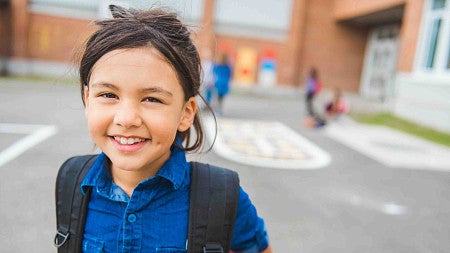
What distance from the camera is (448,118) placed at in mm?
10164

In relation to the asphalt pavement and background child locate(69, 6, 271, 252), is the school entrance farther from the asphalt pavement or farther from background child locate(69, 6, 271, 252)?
background child locate(69, 6, 271, 252)

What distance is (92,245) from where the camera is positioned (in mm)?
1294

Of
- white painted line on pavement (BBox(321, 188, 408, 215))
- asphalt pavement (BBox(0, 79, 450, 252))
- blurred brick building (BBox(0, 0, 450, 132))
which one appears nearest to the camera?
asphalt pavement (BBox(0, 79, 450, 252))

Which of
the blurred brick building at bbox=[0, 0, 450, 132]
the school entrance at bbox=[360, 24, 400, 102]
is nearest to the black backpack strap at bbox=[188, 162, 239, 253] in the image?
the blurred brick building at bbox=[0, 0, 450, 132]

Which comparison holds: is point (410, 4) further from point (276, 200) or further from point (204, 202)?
point (204, 202)

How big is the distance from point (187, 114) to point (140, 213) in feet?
1.22

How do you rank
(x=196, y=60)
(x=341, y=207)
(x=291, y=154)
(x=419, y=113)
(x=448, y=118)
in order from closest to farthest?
1. (x=196, y=60)
2. (x=341, y=207)
3. (x=291, y=154)
4. (x=448, y=118)
5. (x=419, y=113)

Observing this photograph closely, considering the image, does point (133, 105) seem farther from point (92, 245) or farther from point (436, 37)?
point (436, 37)

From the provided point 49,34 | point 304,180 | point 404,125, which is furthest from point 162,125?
point 49,34

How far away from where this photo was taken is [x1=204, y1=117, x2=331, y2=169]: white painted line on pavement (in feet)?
19.2

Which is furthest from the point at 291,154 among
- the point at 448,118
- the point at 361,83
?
the point at 361,83

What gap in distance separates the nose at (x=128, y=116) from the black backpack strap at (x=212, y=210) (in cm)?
30

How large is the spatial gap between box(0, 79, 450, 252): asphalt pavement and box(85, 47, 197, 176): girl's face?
1208 millimetres

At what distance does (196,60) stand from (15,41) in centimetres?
1947
